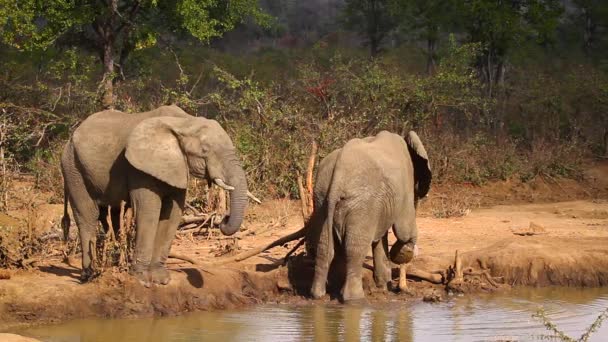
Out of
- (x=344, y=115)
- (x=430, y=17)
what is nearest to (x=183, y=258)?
(x=344, y=115)

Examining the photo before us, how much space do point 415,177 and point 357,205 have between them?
5.58 ft

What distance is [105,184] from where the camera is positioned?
34.3 feet

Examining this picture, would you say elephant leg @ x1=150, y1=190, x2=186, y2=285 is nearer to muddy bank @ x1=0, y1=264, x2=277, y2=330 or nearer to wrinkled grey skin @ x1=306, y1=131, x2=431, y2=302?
muddy bank @ x1=0, y1=264, x2=277, y2=330

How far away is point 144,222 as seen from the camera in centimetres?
1015

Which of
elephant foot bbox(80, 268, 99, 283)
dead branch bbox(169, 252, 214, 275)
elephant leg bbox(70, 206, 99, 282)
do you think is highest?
elephant leg bbox(70, 206, 99, 282)

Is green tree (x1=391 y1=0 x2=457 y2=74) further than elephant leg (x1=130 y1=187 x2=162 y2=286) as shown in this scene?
Yes

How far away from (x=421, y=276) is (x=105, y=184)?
3947 mm

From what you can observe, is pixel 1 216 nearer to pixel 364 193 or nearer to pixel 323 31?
pixel 364 193

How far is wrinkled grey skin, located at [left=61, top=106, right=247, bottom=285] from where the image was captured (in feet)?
33.0

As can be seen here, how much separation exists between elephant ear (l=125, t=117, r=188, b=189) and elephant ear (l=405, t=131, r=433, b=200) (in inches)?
114

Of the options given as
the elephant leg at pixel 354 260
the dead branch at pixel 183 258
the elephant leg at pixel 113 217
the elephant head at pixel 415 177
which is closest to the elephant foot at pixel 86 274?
the elephant leg at pixel 113 217

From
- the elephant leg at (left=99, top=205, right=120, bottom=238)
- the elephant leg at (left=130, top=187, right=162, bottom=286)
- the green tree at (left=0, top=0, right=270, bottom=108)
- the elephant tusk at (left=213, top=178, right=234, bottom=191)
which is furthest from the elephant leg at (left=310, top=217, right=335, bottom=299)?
the green tree at (left=0, top=0, right=270, bottom=108)

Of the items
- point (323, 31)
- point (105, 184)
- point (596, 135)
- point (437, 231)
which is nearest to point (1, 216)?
point (105, 184)

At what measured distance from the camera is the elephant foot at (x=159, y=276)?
34.4 feet
